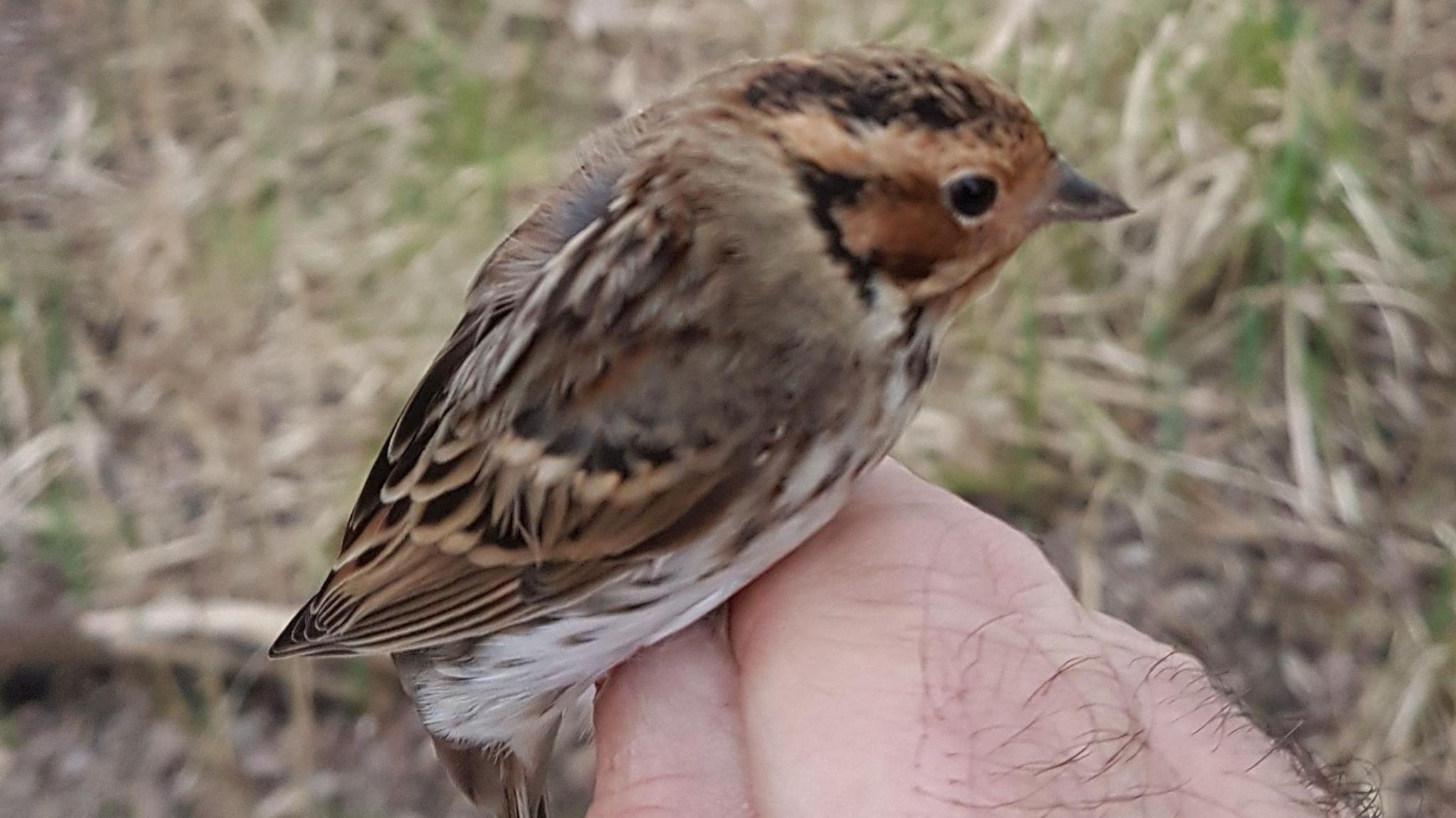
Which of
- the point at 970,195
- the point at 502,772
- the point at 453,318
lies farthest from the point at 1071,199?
the point at 453,318

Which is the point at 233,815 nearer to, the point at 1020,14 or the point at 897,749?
the point at 897,749

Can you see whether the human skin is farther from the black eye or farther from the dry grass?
the dry grass

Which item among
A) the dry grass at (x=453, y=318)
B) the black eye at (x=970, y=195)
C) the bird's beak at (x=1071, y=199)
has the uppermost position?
the black eye at (x=970, y=195)

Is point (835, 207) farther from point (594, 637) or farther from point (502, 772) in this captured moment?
point (502, 772)

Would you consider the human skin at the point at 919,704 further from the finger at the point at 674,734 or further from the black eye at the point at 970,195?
the black eye at the point at 970,195

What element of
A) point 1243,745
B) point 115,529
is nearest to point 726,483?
point 1243,745

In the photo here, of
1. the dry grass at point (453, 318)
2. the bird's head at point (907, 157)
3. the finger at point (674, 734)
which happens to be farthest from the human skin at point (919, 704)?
the dry grass at point (453, 318)

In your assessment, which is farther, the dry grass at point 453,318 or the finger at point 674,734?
the dry grass at point 453,318
